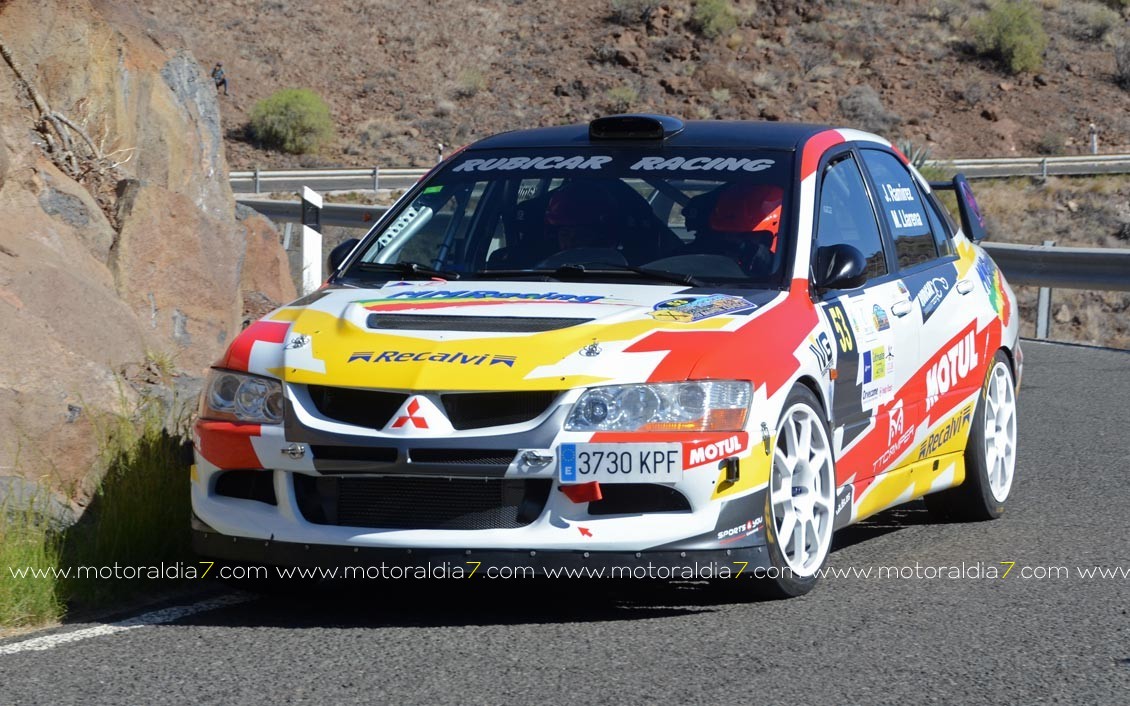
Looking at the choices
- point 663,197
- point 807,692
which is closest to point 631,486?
point 807,692

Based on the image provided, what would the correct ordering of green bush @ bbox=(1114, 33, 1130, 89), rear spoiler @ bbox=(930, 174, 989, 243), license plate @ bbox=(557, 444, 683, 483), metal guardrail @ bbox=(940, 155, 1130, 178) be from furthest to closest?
green bush @ bbox=(1114, 33, 1130, 89)
metal guardrail @ bbox=(940, 155, 1130, 178)
rear spoiler @ bbox=(930, 174, 989, 243)
license plate @ bbox=(557, 444, 683, 483)

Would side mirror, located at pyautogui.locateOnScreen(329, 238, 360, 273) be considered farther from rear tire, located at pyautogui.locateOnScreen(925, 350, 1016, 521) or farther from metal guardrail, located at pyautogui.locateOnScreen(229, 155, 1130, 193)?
metal guardrail, located at pyautogui.locateOnScreen(229, 155, 1130, 193)

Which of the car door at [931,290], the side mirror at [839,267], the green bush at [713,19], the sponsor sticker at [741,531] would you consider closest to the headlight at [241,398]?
the sponsor sticker at [741,531]

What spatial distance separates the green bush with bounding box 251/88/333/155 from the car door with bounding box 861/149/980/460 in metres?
46.4

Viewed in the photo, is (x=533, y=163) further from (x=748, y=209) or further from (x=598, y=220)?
(x=748, y=209)

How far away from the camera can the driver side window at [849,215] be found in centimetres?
622

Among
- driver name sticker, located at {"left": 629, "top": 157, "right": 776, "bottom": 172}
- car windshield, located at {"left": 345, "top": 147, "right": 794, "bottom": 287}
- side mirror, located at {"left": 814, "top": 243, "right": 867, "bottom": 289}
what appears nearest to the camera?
side mirror, located at {"left": 814, "top": 243, "right": 867, "bottom": 289}

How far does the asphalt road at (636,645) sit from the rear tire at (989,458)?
0.60 meters

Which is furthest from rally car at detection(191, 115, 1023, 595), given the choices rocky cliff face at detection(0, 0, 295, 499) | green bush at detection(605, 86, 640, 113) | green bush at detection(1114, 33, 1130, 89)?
green bush at detection(1114, 33, 1130, 89)

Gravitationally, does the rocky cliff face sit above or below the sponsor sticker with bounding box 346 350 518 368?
below

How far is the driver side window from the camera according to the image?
622cm

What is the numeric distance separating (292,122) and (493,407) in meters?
48.6

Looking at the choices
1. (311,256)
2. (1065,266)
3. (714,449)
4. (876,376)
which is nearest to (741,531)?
(714,449)

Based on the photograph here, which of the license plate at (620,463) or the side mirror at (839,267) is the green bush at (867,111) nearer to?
the side mirror at (839,267)
